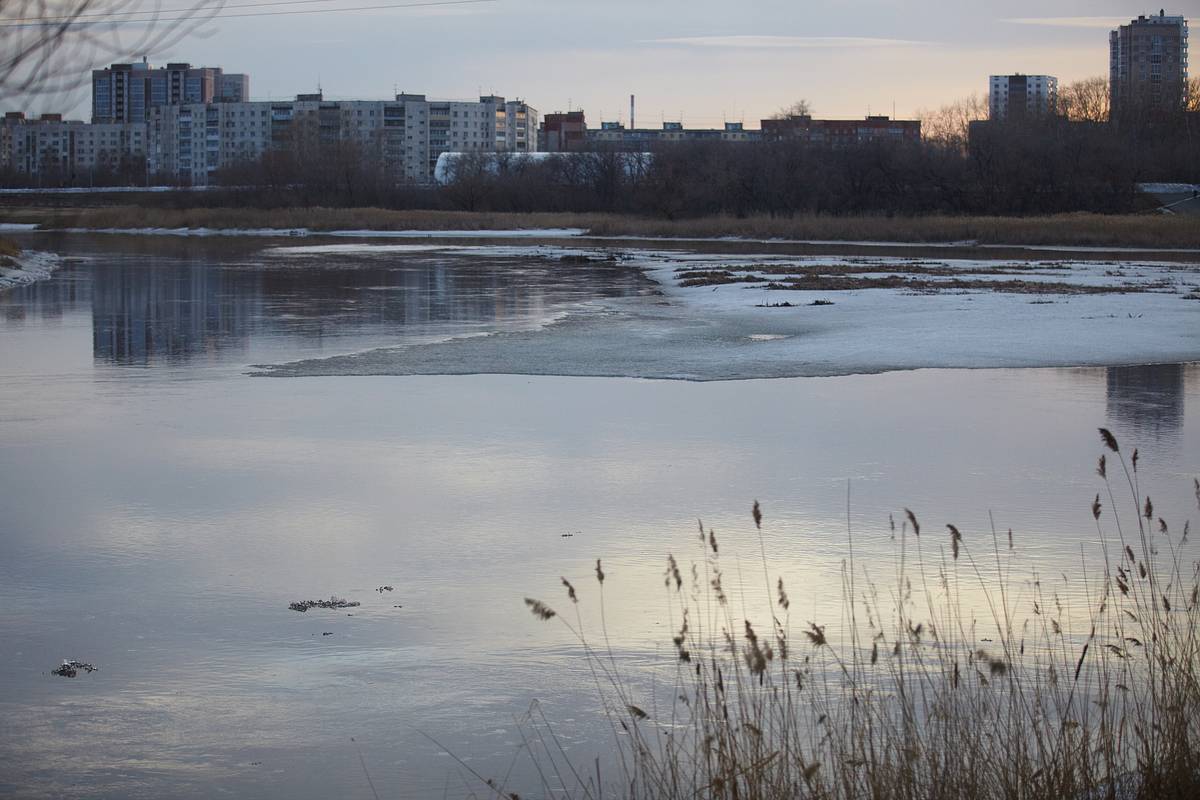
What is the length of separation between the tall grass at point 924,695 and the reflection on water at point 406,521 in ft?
0.70

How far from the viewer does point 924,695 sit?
4473mm

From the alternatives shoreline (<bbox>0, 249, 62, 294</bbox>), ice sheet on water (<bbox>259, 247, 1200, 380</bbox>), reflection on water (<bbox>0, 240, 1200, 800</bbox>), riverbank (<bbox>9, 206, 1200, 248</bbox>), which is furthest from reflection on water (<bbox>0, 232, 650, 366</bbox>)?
riverbank (<bbox>9, 206, 1200, 248</bbox>)

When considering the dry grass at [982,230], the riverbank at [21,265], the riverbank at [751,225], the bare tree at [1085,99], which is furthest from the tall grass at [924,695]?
the bare tree at [1085,99]

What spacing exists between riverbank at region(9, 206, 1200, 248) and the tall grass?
160 feet

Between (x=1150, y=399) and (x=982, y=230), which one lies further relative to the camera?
(x=982, y=230)

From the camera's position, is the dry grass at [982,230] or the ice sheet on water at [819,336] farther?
the dry grass at [982,230]

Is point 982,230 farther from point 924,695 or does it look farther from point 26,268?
→ point 924,695

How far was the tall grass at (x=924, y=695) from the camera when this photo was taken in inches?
151

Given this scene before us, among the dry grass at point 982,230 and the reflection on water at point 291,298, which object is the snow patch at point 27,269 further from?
the dry grass at point 982,230

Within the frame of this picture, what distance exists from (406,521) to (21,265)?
32536mm

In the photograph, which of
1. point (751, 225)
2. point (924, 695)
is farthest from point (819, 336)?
point (751, 225)

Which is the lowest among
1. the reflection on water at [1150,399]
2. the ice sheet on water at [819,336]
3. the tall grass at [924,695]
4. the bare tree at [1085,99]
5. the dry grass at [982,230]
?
the tall grass at [924,695]

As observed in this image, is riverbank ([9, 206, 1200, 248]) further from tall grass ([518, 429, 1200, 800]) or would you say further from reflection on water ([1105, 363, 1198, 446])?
tall grass ([518, 429, 1200, 800])

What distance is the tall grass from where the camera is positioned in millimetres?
3842
